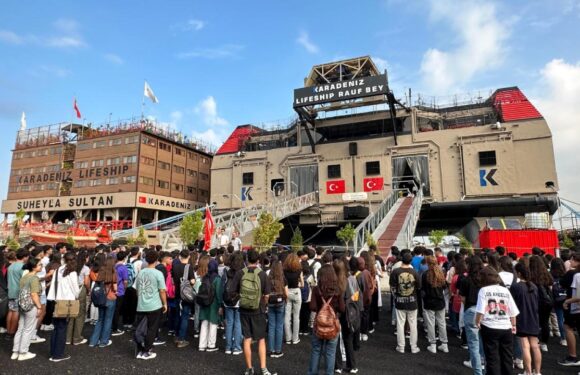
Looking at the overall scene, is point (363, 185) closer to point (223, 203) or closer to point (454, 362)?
point (223, 203)

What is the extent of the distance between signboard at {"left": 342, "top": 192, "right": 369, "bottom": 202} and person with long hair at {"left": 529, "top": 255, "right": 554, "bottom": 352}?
22.0 m

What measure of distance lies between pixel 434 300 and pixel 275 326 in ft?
9.77

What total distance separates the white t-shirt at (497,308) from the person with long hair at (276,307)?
3026mm

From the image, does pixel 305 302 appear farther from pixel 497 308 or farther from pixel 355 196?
pixel 355 196

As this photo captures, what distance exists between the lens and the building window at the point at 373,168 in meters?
28.8

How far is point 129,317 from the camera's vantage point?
28.4 ft

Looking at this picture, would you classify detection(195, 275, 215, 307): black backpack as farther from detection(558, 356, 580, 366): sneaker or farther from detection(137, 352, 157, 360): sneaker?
detection(558, 356, 580, 366): sneaker

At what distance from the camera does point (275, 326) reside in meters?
6.25

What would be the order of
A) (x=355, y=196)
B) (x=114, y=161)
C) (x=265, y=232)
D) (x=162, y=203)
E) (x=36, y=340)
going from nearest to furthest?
(x=36, y=340)
(x=265, y=232)
(x=355, y=196)
(x=114, y=161)
(x=162, y=203)

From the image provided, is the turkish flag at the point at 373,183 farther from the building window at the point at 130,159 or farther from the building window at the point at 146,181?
the building window at the point at 130,159

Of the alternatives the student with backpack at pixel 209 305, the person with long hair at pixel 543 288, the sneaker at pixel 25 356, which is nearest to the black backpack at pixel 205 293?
the student with backpack at pixel 209 305

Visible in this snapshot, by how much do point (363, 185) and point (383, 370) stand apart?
2404 cm

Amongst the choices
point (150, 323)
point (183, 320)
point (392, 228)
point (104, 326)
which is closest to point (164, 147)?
point (392, 228)

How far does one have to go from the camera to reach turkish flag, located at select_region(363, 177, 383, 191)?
2850 centimetres
